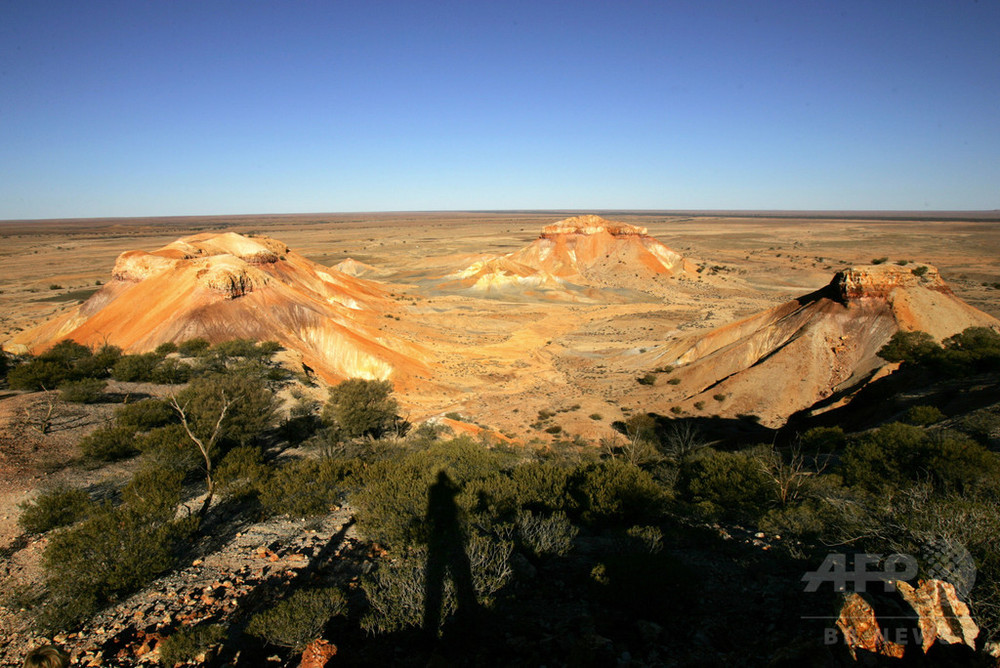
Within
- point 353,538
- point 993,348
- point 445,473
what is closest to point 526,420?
point 445,473

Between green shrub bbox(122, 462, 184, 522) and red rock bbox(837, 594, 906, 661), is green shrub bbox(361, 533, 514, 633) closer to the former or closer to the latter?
red rock bbox(837, 594, 906, 661)

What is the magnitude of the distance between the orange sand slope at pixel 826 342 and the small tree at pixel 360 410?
2116cm

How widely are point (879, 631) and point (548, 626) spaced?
502 centimetres

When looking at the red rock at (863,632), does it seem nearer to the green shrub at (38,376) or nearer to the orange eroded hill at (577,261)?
the green shrub at (38,376)

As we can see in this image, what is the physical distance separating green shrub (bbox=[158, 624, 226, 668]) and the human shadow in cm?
363

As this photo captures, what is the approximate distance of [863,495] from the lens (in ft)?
41.2

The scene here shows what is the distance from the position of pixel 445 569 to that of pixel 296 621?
2849mm

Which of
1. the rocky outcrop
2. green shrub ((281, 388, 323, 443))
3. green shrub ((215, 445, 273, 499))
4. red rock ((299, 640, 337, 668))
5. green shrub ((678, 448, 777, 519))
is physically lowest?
green shrub ((281, 388, 323, 443))

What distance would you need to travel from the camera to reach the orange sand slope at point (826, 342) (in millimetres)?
30328

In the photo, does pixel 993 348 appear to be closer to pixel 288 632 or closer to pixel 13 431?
pixel 288 632

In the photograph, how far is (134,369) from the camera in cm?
2522

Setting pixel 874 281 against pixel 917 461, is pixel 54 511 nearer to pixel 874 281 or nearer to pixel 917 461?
pixel 917 461

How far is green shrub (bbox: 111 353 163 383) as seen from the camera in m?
25.0

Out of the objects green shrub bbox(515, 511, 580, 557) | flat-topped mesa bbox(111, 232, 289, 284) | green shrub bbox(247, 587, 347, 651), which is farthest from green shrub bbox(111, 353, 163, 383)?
green shrub bbox(515, 511, 580, 557)
